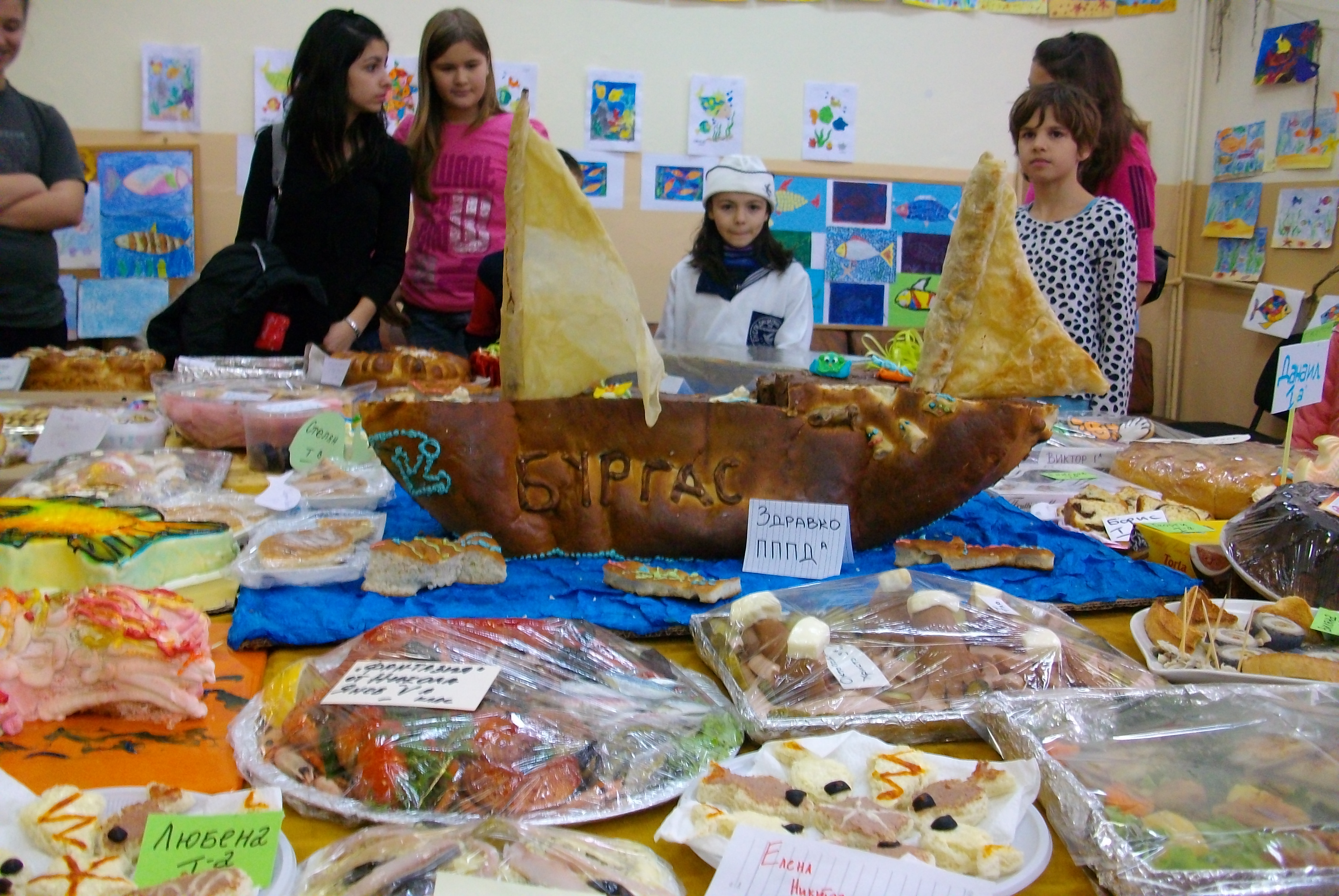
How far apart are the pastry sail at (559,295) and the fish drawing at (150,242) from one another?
3.98m

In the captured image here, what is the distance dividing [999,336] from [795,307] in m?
2.11

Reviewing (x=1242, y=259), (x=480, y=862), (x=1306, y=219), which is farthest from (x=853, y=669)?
(x=1242, y=259)

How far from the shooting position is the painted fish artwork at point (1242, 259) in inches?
225

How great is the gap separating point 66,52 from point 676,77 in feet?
10.1

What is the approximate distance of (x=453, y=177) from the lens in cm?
404

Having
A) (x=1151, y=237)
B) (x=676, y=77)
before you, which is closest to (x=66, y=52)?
(x=676, y=77)

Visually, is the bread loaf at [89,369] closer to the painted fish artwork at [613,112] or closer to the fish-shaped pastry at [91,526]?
the fish-shaped pastry at [91,526]

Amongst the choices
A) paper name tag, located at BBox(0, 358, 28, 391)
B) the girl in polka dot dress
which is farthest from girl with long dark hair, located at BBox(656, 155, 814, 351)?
paper name tag, located at BBox(0, 358, 28, 391)

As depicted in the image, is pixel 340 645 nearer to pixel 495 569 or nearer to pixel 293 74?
pixel 495 569

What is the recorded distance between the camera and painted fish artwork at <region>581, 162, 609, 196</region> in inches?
218

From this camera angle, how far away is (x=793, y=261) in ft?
14.2

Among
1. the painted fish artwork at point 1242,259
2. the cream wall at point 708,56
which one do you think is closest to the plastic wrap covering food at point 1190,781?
the cream wall at point 708,56

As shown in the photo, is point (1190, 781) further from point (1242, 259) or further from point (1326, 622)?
point (1242, 259)

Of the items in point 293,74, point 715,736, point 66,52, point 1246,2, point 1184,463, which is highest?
point 1246,2
